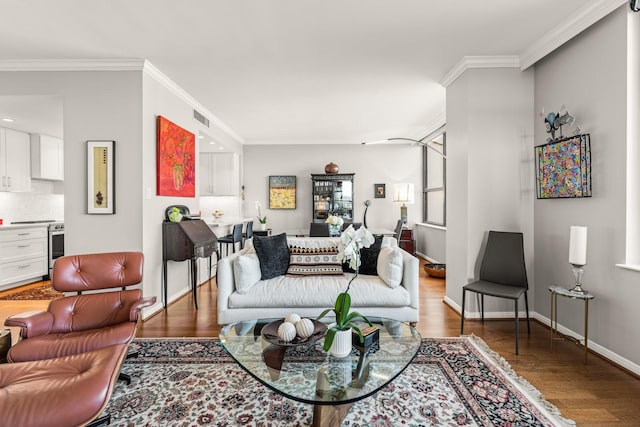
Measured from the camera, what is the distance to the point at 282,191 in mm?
7527

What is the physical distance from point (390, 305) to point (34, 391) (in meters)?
2.43

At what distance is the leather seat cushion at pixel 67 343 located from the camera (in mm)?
1874

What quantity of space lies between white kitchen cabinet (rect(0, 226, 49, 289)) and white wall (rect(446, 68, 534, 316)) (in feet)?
19.9

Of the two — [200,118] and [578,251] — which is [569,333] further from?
[200,118]

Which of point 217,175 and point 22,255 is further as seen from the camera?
point 217,175

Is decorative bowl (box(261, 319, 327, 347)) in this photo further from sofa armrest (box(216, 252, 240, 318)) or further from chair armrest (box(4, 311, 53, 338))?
chair armrest (box(4, 311, 53, 338))

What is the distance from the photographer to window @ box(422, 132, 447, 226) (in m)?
6.36

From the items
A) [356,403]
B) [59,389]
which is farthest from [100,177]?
[356,403]

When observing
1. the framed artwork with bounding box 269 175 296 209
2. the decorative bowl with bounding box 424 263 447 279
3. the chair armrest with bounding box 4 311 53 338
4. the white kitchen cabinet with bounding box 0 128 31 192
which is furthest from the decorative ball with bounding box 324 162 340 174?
the chair armrest with bounding box 4 311 53 338

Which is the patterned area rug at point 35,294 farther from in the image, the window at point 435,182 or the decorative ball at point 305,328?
the window at point 435,182

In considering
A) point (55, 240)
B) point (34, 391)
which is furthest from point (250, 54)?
point (55, 240)

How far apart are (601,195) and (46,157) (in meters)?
7.41

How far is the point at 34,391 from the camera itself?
138 cm

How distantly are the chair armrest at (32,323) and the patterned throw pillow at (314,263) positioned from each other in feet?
6.22
